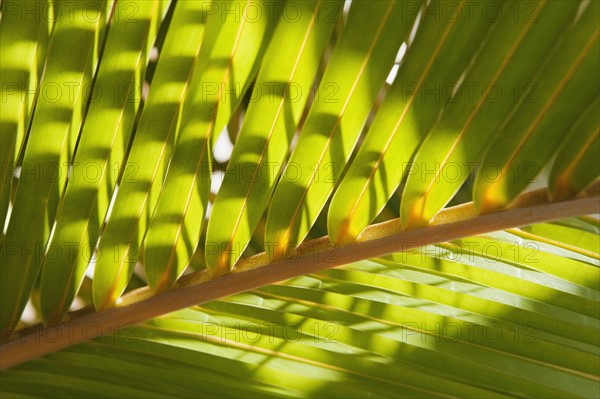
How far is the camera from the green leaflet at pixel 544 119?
90 cm

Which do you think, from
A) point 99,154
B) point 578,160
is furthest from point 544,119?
point 99,154

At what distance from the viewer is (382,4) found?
3.08 ft

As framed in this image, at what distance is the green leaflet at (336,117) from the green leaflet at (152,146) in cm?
20

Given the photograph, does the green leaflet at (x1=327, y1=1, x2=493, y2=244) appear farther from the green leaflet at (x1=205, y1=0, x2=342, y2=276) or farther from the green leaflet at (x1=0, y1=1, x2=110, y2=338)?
the green leaflet at (x1=0, y1=1, x2=110, y2=338)

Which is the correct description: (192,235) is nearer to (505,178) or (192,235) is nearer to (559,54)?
(505,178)

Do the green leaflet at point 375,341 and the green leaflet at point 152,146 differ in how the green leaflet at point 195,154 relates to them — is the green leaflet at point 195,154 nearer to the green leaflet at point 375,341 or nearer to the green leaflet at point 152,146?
the green leaflet at point 152,146

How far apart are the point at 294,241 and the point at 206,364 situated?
0.32 metres

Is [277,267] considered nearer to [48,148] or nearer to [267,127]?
[267,127]

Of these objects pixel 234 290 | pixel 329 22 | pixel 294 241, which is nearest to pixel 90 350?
pixel 234 290

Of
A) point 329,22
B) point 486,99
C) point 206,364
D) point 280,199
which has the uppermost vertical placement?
point 329,22

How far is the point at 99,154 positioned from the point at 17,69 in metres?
0.18

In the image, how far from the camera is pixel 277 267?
112 cm

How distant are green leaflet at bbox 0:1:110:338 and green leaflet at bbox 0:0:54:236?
2 centimetres

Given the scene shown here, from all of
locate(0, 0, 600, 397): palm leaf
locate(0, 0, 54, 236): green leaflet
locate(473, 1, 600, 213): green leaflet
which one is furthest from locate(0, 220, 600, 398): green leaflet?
locate(0, 0, 54, 236): green leaflet
